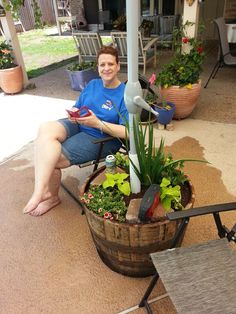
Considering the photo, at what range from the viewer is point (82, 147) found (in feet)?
6.48

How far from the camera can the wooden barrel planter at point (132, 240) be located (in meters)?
1.38

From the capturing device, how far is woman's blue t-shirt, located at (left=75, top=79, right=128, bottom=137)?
1.95m

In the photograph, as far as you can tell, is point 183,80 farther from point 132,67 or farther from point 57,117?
point 132,67

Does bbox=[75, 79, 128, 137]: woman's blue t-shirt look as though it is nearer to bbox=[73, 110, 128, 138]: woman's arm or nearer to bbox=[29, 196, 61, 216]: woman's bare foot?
bbox=[73, 110, 128, 138]: woman's arm

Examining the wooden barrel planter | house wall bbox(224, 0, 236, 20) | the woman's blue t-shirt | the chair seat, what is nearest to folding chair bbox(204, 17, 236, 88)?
house wall bbox(224, 0, 236, 20)

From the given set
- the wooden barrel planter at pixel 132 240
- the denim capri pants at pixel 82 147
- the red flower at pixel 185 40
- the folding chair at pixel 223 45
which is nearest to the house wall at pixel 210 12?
the folding chair at pixel 223 45

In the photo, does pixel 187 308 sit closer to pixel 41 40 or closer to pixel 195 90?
pixel 195 90

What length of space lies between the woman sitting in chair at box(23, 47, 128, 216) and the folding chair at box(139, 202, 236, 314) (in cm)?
88

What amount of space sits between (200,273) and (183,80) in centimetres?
258

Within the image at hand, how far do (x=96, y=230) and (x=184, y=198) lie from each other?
52 cm

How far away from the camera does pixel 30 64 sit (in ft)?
22.2

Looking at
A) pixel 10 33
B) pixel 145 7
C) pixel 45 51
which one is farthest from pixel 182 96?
pixel 145 7

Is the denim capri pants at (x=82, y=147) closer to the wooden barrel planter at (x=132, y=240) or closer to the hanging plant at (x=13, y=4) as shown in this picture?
the wooden barrel planter at (x=132, y=240)

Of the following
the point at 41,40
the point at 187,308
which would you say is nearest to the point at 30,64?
the point at 41,40
